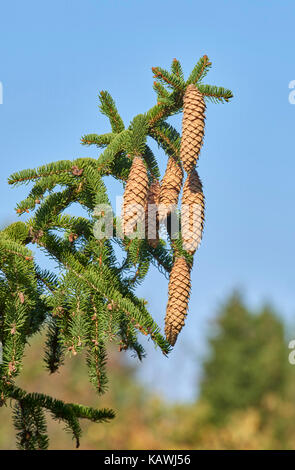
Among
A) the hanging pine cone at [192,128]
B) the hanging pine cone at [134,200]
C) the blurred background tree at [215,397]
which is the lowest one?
the hanging pine cone at [134,200]

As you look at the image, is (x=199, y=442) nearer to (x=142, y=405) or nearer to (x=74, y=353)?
(x=142, y=405)

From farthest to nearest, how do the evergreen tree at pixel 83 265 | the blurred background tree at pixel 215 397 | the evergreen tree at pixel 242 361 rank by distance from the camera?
1. the evergreen tree at pixel 242 361
2. the blurred background tree at pixel 215 397
3. the evergreen tree at pixel 83 265

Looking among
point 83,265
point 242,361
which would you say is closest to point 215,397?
point 242,361

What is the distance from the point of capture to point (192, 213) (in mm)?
2400

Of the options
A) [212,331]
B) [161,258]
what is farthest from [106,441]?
[161,258]

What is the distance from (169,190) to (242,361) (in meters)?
21.9

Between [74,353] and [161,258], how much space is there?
608 mm

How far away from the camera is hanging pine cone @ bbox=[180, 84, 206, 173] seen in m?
2.32

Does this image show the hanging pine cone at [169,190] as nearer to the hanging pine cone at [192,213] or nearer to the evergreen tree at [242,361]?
the hanging pine cone at [192,213]

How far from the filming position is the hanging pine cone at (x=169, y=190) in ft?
7.95

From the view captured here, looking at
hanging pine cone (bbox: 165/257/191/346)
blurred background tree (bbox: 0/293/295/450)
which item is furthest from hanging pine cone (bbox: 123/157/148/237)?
blurred background tree (bbox: 0/293/295/450)

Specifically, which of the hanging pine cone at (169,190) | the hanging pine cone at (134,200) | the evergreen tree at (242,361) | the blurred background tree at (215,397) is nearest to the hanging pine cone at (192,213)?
the hanging pine cone at (169,190)

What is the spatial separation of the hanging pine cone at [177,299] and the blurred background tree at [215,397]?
12406mm

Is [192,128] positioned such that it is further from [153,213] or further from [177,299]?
[177,299]
